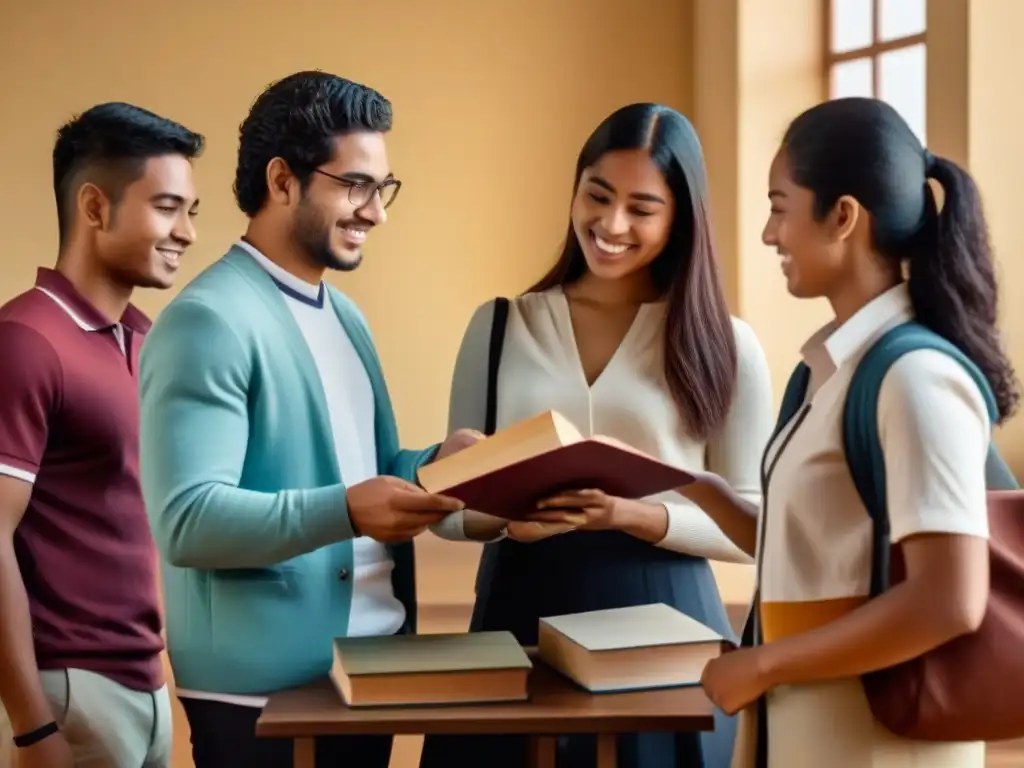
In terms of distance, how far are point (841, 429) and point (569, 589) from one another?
0.67 m

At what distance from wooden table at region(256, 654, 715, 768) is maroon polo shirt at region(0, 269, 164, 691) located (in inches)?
20.9

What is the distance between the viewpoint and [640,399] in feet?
6.05

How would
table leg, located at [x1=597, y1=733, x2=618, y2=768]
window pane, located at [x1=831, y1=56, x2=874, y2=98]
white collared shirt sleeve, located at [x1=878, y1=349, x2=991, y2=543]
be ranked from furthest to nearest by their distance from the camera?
window pane, located at [x1=831, y1=56, x2=874, y2=98] < table leg, located at [x1=597, y1=733, x2=618, y2=768] < white collared shirt sleeve, located at [x1=878, y1=349, x2=991, y2=543]

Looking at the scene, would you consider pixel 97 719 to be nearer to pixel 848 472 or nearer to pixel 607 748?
pixel 607 748

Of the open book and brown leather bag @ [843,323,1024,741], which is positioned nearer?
brown leather bag @ [843,323,1024,741]

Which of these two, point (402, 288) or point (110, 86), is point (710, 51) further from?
point (110, 86)

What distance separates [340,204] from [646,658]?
698mm

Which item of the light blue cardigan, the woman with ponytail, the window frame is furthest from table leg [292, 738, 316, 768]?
the window frame

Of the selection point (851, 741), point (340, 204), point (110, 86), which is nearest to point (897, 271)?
point (851, 741)

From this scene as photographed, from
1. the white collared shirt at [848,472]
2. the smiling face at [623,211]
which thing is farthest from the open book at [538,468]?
the smiling face at [623,211]

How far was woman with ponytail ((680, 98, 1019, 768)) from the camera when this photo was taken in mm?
1180

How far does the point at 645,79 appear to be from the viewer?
12.8 ft

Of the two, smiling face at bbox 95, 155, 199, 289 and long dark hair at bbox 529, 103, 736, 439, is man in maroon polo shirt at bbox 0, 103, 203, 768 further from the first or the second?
long dark hair at bbox 529, 103, 736, 439

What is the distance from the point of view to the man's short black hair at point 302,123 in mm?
1662
